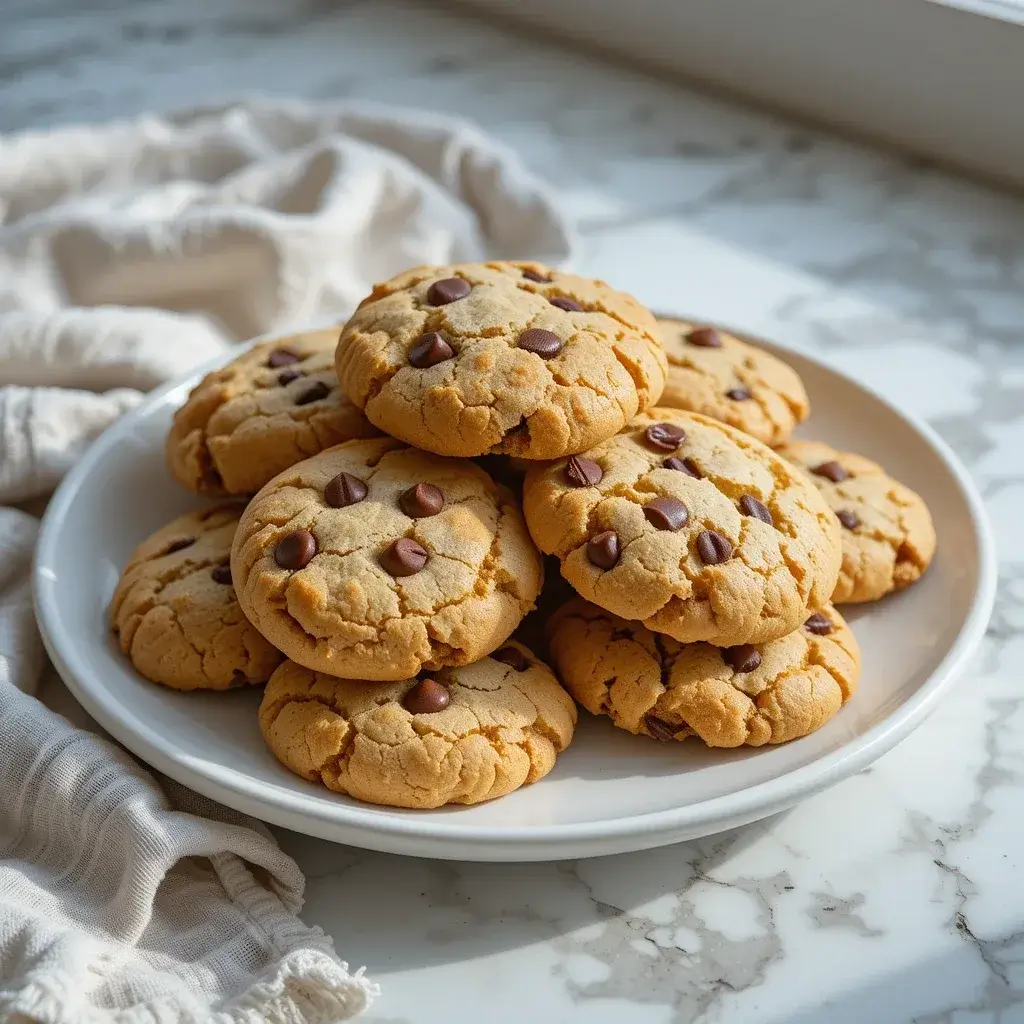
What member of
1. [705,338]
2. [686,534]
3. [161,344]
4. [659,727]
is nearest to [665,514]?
[686,534]

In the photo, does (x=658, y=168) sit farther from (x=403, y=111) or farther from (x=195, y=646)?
(x=195, y=646)

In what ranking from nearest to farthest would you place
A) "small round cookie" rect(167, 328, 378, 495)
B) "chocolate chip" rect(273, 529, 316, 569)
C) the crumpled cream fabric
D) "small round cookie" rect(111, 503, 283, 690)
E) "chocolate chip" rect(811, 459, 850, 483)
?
the crumpled cream fabric, "chocolate chip" rect(273, 529, 316, 569), "small round cookie" rect(111, 503, 283, 690), "small round cookie" rect(167, 328, 378, 495), "chocolate chip" rect(811, 459, 850, 483)

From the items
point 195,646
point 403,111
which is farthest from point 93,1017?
point 403,111

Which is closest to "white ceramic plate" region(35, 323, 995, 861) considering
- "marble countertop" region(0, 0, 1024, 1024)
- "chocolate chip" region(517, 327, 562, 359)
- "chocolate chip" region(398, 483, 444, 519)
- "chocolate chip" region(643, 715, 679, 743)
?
"chocolate chip" region(643, 715, 679, 743)

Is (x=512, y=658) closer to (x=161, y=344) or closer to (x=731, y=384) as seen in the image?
(x=731, y=384)

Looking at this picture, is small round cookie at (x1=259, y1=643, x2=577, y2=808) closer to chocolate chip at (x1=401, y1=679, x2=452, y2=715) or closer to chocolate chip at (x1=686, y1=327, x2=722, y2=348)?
chocolate chip at (x1=401, y1=679, x2=452, y2=715)

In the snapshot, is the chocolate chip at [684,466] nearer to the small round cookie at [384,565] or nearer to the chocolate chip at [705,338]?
the small round cookie at [384,565]

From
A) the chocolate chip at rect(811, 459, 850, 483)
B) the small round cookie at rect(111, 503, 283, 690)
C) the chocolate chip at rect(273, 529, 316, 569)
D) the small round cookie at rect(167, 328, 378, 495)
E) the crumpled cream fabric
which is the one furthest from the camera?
the chocolate chip at rect(811, 459, 850, 483)
